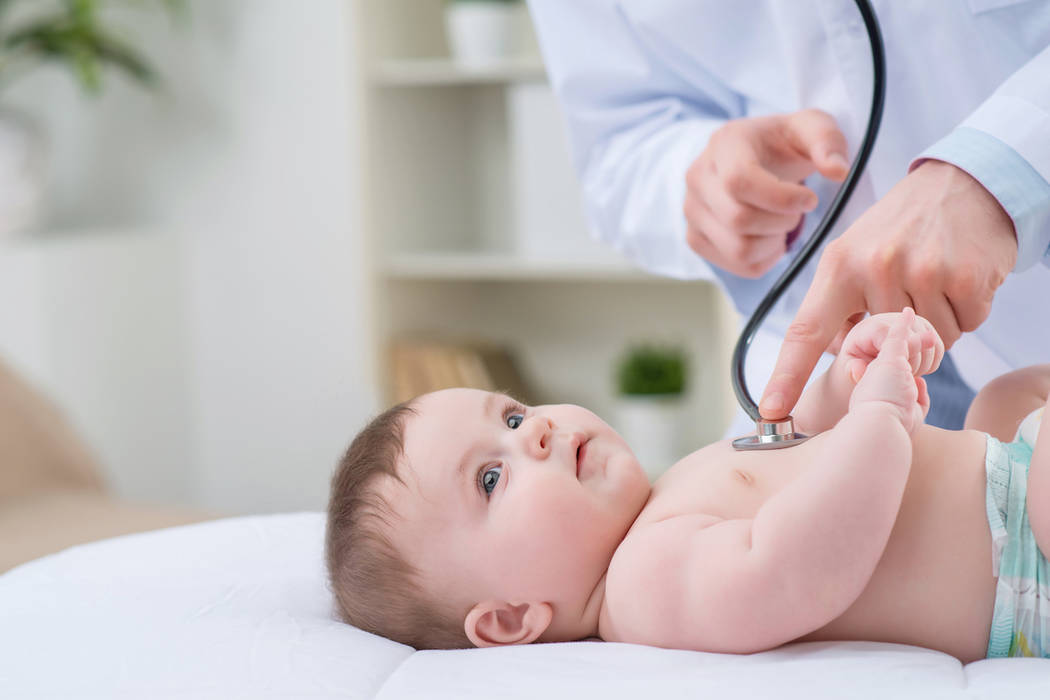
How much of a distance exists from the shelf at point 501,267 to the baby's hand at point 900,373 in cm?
173

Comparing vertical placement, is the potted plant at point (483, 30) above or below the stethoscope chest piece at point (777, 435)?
above

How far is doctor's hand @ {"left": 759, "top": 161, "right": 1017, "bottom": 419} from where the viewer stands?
87 centimetres

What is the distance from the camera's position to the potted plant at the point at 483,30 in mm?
2660

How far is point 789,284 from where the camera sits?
3.34ft

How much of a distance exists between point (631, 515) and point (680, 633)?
0.43 feet

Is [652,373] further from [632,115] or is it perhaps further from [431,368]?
[632,115]

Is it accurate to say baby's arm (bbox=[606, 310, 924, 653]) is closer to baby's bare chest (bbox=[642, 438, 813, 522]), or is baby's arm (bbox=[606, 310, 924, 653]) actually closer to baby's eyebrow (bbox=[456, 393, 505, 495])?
baby's bare chest (bbox=[642, 438, 813, 522])

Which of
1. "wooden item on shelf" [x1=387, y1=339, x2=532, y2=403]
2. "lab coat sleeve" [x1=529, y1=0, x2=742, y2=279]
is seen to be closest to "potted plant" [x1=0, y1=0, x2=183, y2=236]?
"wooden item on shelf" [x1=387, y1=339, x2=532, y2=403]

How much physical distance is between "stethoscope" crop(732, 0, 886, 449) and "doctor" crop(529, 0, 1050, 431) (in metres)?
0.03

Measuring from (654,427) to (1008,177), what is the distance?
190 centimetres

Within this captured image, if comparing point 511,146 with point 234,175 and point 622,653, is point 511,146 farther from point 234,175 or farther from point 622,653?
point 622,653

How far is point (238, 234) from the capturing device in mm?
3229

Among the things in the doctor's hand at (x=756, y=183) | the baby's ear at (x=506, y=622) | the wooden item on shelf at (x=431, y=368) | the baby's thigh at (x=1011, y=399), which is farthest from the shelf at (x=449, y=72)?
the baby's ear at (x=506, y=622)

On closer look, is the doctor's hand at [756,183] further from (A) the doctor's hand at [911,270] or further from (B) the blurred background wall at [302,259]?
(B) the blurred background wall at [302,259]
